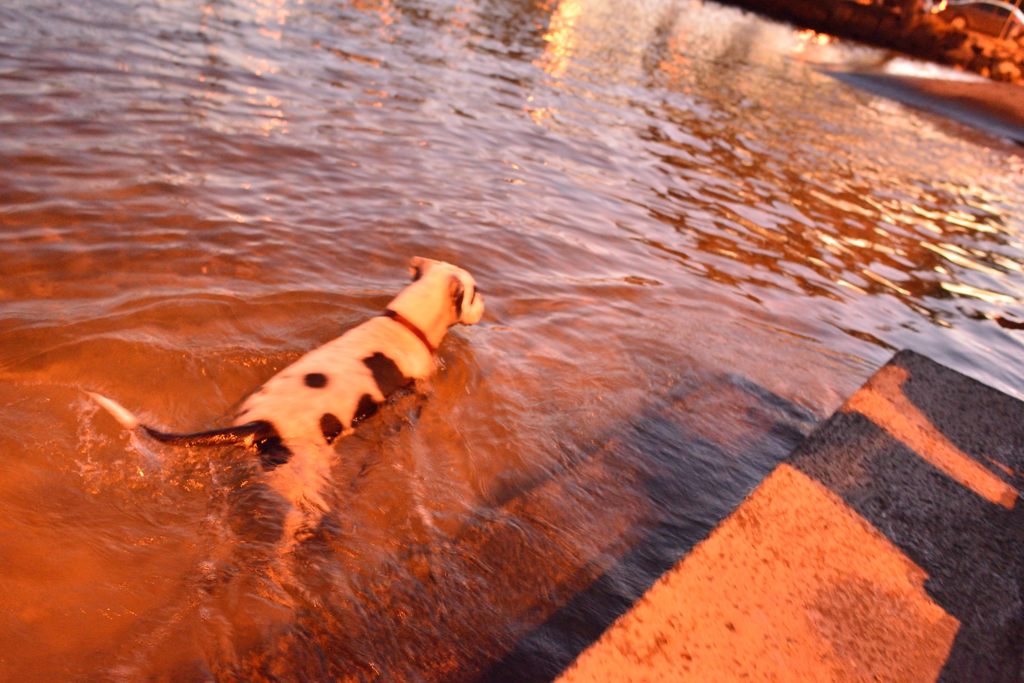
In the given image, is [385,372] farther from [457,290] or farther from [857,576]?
[857,576]

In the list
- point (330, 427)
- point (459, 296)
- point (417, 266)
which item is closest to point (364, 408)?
point (330, 427)

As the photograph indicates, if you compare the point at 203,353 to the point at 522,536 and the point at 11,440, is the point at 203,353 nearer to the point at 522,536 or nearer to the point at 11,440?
the point at 11,440

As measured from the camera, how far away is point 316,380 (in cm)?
345

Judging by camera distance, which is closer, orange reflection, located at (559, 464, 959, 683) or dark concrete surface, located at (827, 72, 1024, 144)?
orange reflection, located at (559, 464, 959, 683)

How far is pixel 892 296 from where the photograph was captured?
7746 millimetres

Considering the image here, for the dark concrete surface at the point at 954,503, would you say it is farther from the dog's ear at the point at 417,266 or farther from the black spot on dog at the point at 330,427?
the dog's ear at the point at 417,266

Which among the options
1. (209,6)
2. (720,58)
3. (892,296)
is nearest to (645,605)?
(892,296)

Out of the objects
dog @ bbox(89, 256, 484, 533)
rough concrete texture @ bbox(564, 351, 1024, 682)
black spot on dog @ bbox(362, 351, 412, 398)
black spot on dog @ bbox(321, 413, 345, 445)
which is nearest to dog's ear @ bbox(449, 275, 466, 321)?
dog @ bbox(89, 256, 484, 533)

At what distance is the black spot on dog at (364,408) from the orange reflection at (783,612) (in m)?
1.79

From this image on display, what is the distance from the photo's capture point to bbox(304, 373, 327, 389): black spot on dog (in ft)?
11.2

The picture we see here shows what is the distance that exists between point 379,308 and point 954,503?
3.80 m

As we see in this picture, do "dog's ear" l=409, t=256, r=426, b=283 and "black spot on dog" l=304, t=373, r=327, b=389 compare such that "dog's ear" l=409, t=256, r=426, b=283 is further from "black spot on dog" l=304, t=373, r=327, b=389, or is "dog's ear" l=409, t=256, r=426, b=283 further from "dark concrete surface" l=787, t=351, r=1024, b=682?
"dark concrete surface" l=787, t=351, r=1024, b=682

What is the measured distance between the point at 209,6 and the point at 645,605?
1393 cm

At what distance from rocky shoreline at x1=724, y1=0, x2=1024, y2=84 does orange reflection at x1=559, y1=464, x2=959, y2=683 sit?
34.5 metres
